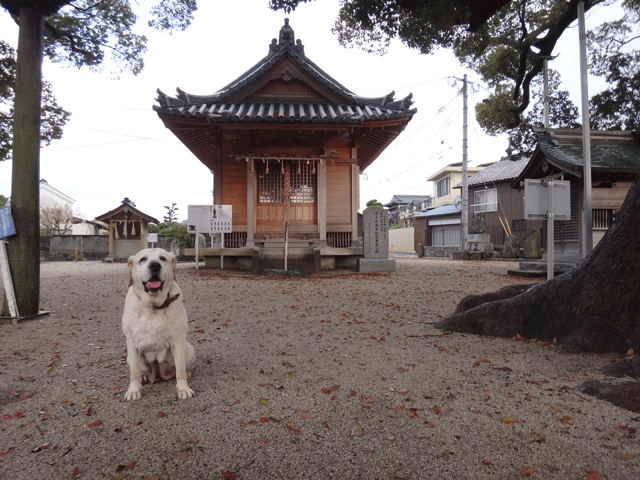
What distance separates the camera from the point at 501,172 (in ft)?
92.4

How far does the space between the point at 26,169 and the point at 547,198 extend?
8.78 metres

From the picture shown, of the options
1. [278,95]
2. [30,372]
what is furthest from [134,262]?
[278,95]

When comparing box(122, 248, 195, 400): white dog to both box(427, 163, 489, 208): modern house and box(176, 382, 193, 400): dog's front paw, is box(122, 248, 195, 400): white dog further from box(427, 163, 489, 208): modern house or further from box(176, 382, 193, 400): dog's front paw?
box(427, 163, 489, 208): modern house

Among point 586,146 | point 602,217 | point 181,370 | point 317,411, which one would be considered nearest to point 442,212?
Result: point 602,217

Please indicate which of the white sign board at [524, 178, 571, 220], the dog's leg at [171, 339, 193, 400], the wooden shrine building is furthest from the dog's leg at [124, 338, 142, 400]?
the wooden shrine building

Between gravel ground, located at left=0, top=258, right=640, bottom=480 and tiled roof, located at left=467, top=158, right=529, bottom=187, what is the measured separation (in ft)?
83.9

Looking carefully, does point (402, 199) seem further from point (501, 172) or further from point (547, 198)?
point (547, 198)

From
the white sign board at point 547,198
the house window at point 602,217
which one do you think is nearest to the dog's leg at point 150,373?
the white sign board at point 547,198

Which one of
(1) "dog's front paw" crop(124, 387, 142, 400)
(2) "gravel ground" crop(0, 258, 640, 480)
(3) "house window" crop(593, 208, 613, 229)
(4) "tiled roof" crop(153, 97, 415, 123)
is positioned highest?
(4) "tiled roof" crop(153, 97, 415, 123)

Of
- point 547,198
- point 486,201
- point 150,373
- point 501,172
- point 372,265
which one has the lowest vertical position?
→ point 150,373

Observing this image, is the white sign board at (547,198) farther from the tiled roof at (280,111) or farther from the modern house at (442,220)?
the modern house at (442,220)

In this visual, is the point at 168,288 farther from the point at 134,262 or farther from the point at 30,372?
the point at 30,372

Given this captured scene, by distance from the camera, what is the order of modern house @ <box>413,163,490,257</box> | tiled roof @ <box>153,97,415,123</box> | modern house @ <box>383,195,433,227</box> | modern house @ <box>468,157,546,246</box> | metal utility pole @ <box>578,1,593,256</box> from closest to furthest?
metal utility pole @ <box>578,1,593,256</box> < tiled roof @ <box>153,97,415,123</box> < modern house @ <box>468,157,546,246</box> < modern house @ <box>413,163,490,257</box> < modern house @ <box>383,195,433,227</box>

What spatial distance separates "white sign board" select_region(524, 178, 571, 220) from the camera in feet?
22.5
